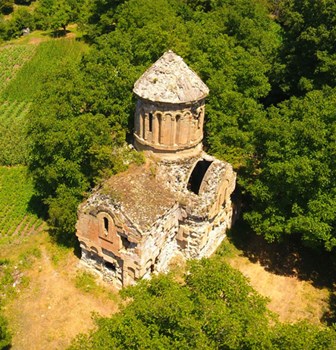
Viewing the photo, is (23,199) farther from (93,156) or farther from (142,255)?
(142,255)

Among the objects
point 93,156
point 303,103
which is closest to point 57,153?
point 93,156

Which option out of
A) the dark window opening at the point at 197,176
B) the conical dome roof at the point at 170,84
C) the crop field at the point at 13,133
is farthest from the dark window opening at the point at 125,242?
the crop field at the point at 13,133

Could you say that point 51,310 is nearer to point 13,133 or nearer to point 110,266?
point 110,266

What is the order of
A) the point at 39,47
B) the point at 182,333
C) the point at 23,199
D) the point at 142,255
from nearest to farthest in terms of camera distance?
the point at 182,333 → the point at 142,255 → the point at 23,199 → the point at 39,47

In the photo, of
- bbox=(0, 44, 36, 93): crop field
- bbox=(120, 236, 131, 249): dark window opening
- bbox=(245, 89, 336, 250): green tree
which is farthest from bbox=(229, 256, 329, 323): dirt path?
bbox=(0, 44, 36, 93): crop field

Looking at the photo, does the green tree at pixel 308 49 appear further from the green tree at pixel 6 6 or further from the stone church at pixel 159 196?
the green tree at pixel 6 6
